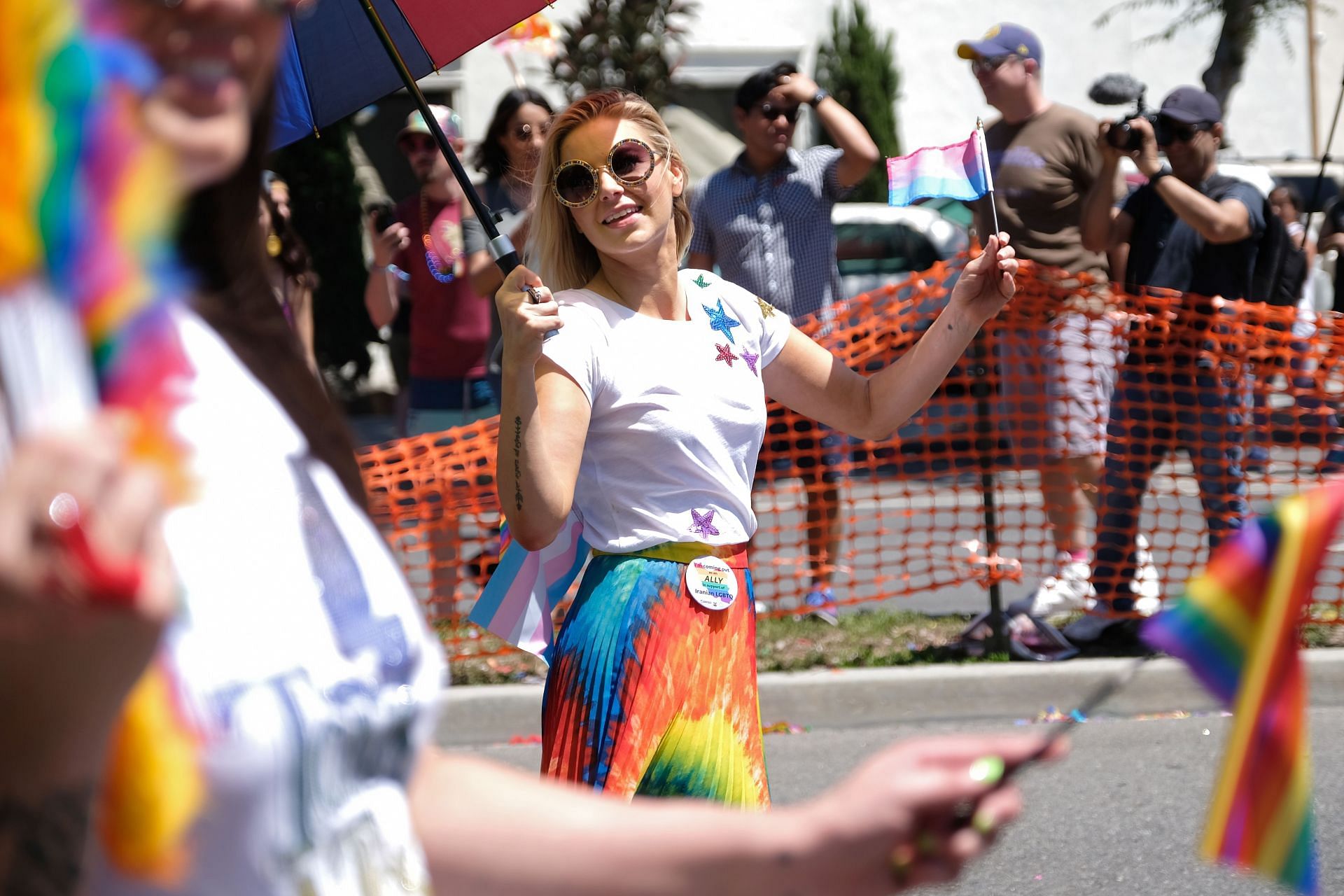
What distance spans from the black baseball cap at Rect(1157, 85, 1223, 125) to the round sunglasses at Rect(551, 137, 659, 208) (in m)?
3.73

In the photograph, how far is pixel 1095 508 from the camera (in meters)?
6.37

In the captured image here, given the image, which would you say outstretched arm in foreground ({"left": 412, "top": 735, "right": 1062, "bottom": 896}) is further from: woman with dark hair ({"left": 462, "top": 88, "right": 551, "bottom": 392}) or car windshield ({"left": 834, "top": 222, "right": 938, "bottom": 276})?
car windshield ({"left": 834, "top": 222, "right": 938, "bottom": 276})

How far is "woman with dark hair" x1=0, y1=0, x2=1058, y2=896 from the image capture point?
2.61ft

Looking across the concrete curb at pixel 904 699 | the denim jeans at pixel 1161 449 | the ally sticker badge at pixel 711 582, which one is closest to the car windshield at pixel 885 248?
the denim jeans at pixel 1161 449

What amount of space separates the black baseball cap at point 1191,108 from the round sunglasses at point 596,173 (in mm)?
3726

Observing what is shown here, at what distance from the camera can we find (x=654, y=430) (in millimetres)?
2854

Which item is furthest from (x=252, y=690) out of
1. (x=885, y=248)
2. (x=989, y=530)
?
(x=885, y=248)

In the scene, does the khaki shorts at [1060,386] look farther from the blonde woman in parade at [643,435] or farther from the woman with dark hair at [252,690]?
the woman with dark hair at [252,690]

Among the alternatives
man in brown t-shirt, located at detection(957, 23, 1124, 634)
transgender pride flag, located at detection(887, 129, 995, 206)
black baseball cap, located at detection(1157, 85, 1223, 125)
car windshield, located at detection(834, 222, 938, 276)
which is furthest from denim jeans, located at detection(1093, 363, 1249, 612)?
car windshield, located at detection(834, 222, 938, 276)

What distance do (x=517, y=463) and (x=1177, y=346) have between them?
418 centimetres

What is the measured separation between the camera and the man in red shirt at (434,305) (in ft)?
22.9

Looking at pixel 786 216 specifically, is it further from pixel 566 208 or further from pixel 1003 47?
pixel 566 208

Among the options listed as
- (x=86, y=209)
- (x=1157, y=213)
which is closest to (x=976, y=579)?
(x=1157, y=213)

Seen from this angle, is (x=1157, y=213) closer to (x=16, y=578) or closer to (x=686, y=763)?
(x=686, y=763)
